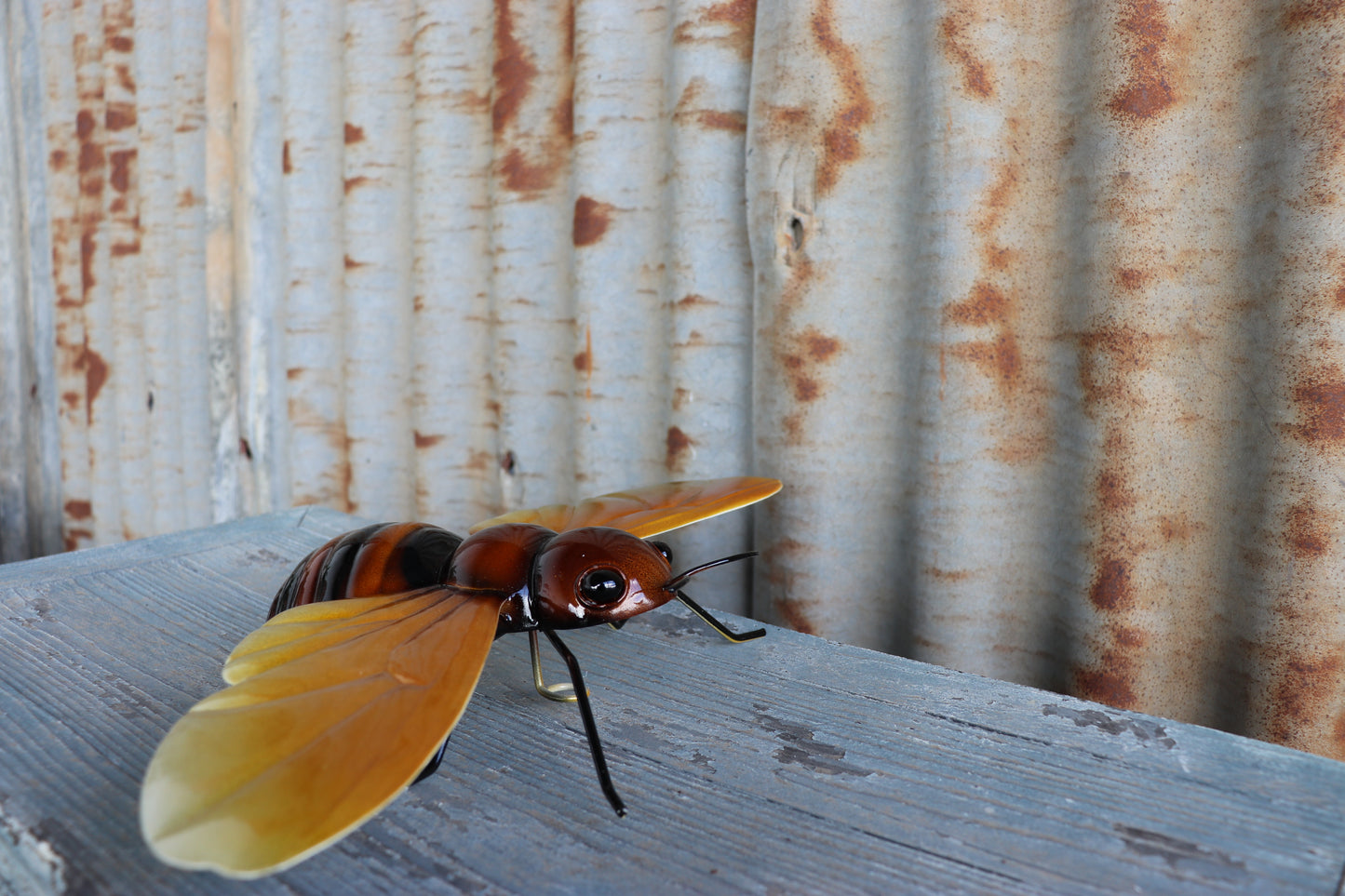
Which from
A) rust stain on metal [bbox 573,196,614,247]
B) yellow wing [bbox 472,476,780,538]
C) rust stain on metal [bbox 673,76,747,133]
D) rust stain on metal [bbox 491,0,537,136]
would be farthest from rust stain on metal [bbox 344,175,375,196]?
yellow wing [bbox 472,476,780,538]

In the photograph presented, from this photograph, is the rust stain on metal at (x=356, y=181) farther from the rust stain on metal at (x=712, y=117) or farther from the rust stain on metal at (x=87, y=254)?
the rust stain on metal at (x=87, y=254)

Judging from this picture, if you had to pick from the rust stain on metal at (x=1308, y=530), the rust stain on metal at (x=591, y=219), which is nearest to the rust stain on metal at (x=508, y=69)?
the rust stain on metal at (x=591, y=219)

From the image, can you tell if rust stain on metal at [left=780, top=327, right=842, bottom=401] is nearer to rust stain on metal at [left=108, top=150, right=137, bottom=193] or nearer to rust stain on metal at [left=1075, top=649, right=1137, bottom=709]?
rust stain on metal at [left=1075, top=649, right=1137, bottom=709]

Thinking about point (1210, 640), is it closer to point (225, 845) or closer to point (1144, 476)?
point (1144, 476)

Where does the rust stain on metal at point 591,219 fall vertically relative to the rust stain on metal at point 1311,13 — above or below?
below

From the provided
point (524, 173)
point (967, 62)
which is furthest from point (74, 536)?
point (967, 62)

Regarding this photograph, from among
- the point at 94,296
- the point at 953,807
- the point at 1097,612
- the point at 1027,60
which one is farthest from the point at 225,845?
the point at 94,296

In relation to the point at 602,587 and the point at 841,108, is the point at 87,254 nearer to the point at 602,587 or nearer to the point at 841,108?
the point at 841,108
